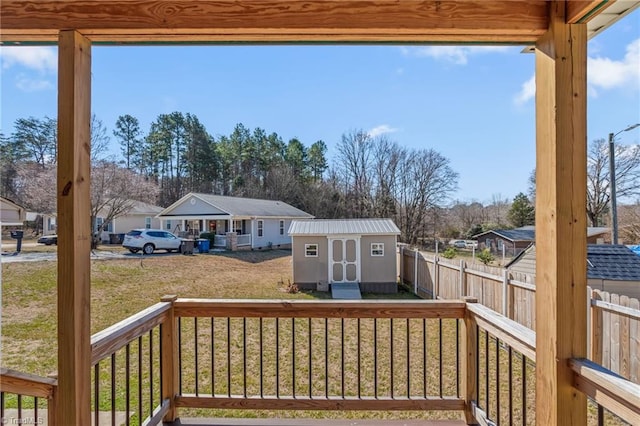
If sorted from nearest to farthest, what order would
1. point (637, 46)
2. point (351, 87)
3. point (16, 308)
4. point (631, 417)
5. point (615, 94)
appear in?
point (631, 417)
point (637, 46)
point (615, 94)
point (351, 87)
point (16, 308)

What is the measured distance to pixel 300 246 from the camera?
28.9 feet

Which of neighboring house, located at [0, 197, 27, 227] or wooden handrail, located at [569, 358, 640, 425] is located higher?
neighboring house, located at [0, 197, 27, 227]

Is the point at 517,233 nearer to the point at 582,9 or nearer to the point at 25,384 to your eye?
the point at 582,9

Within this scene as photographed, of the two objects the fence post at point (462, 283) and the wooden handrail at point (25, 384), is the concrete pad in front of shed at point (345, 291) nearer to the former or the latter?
the fence post at point (462, 283)

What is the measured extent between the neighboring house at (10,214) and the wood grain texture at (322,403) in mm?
1431

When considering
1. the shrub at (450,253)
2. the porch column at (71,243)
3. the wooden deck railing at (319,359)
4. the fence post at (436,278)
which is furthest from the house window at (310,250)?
the porch column at (71,243)

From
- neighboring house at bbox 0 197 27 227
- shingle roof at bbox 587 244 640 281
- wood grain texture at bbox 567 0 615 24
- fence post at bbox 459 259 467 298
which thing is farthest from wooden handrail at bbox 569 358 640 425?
fence post at bbox 459 259 467 298

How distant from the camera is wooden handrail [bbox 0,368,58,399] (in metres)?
1.08

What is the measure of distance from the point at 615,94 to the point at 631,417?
1740 mm

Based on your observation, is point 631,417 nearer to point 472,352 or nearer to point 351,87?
point 472,352

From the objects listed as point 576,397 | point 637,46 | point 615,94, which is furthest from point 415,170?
point 576,397

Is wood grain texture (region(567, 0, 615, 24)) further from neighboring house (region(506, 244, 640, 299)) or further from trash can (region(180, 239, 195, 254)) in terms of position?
trash can (region(180, 239, 195, 254))

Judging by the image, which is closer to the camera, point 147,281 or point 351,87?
point 351,87

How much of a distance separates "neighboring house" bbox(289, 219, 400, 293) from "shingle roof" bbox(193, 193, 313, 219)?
12.6ft
